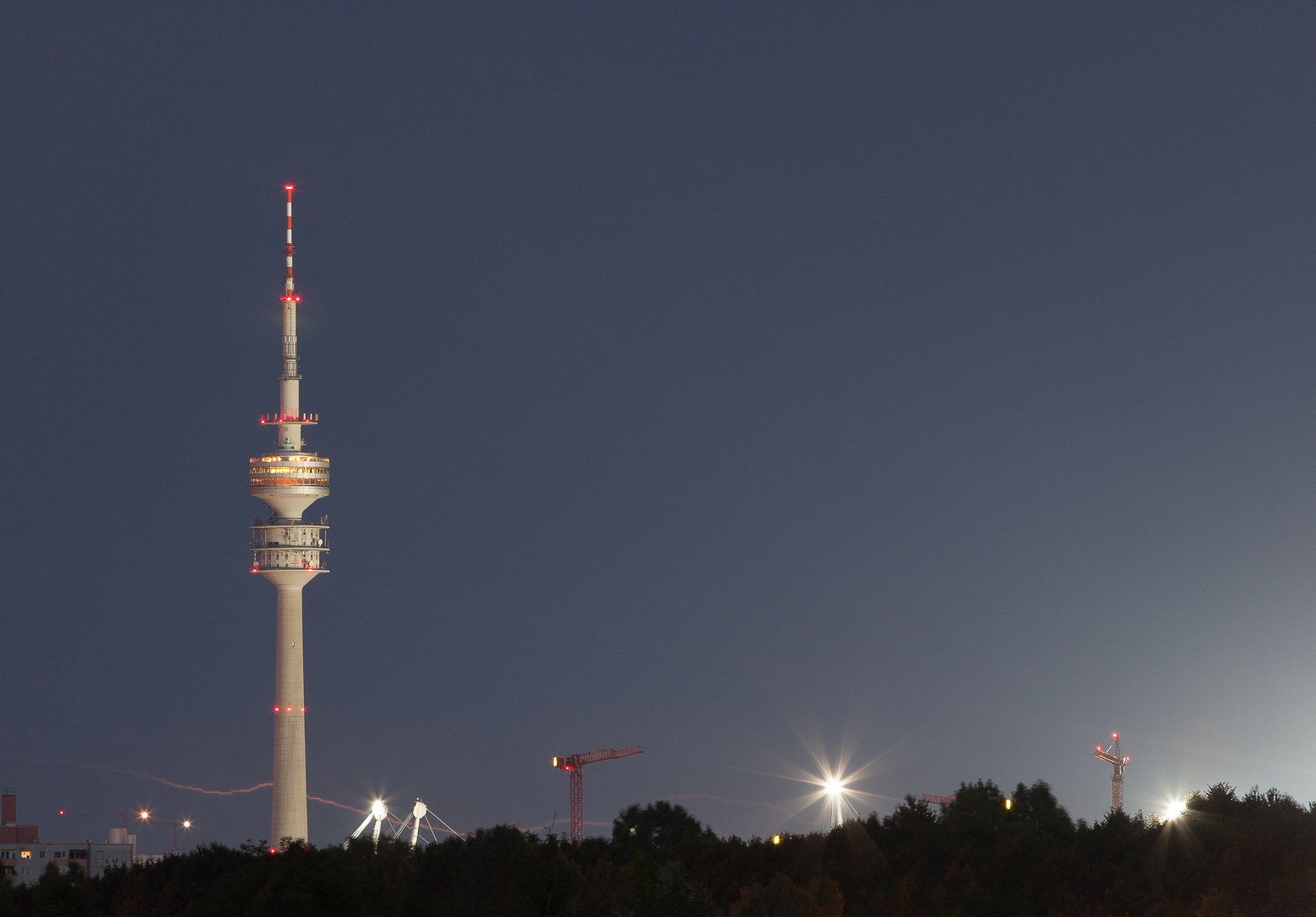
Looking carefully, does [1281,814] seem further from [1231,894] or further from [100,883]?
[100,883]

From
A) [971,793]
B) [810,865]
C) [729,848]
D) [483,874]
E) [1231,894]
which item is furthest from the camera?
[971,793]

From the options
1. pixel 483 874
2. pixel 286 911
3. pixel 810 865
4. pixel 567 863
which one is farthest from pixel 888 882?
pixel 286 911

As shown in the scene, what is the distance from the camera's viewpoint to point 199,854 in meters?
147

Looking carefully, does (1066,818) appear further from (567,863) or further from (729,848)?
(567,863)

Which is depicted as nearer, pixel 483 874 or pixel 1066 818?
pixel 483 874

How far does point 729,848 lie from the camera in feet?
461

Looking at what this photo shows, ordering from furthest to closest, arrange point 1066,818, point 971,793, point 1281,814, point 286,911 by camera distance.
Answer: point 971,793
point 1066,818
point 1281,814
point 286,911

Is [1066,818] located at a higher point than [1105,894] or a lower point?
higher

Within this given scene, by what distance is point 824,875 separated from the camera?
105 meters

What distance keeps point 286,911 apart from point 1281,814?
55645 mm

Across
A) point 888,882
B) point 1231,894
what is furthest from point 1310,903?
point 888,882

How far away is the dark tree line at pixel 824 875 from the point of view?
284 feet

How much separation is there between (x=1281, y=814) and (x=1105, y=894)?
61.7ft

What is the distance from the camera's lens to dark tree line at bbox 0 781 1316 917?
8650cm
